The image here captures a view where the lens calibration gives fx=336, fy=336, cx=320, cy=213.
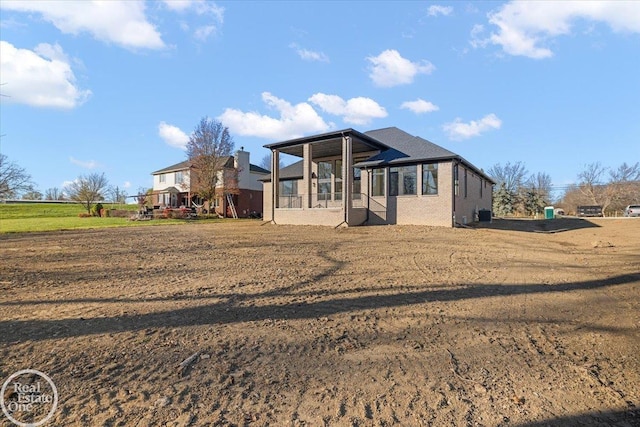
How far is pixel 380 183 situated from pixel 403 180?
149 centimetres

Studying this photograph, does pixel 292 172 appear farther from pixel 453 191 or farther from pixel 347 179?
pixel 453 191

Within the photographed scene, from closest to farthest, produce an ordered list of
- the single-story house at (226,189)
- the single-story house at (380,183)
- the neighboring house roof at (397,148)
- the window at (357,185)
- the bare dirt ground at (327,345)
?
the bare dirt ground at (327,345)
the single-story house at (380,183)
the neighboring house roof at (397,148)
the window at (357,185)
the single-story house at (226,189)

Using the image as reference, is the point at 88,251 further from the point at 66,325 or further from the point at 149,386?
the point at 149,386

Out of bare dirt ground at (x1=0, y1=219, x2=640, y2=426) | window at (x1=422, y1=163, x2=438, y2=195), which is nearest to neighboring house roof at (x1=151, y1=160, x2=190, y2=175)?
window at (x1=422, y1=163, x2=438, y2=195)

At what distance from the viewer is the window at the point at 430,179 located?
62.3 ft

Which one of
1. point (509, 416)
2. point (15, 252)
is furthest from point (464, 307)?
point (15, 252)

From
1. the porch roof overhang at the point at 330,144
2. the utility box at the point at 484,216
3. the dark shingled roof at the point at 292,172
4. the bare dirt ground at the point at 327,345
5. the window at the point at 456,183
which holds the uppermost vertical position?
the porch roof overhang at the point at 330,144

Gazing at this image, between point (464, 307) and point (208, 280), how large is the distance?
423cm

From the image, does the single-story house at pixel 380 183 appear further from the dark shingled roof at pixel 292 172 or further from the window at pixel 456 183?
the dark shingled roof at pixel 292 172

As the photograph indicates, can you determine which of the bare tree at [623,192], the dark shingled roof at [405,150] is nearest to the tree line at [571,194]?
the bare tree at [623,192]

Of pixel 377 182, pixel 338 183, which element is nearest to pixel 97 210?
pixel 338 183

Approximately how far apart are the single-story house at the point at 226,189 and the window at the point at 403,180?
1816cm

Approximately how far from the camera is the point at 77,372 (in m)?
2.74

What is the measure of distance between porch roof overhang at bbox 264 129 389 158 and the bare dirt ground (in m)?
14.1
